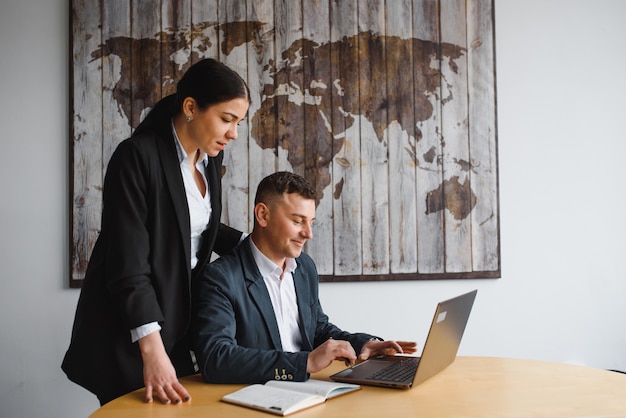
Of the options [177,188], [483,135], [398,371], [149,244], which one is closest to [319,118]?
[483,135]

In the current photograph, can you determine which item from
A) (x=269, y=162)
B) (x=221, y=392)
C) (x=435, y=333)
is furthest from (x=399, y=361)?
(x=269, y=162)

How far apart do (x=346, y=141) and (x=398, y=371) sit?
1.35 meters

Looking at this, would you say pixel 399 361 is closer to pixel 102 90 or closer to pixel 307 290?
pixel 307 290

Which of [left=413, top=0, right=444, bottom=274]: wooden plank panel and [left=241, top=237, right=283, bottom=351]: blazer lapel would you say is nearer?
[left=241, top=237, right=283, bottom=351]: blazer lapel

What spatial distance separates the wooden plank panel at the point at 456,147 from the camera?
8.92ft

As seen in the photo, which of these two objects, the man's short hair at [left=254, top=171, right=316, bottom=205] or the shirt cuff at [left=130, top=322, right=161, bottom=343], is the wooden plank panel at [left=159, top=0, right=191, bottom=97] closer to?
the man's short hair at [left=254, top=171, right=316, bottom=205]

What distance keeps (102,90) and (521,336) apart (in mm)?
2115

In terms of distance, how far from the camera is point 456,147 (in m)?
2.74

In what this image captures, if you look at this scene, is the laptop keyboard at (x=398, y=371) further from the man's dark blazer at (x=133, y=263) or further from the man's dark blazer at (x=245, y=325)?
the man's dark blazer at (x=133, y=263)

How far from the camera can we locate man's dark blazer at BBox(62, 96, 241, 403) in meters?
1.47

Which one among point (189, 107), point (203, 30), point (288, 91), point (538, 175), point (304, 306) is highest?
point (203, 30)

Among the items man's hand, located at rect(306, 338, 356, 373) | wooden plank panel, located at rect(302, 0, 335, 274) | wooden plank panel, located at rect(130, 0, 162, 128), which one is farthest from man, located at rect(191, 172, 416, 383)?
wooden plank panel, located at rect(130, 0, 162, 128)

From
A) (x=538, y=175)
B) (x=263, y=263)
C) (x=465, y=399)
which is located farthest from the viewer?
(x=538, y=175)

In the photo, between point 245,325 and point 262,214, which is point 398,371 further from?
point 262,214
